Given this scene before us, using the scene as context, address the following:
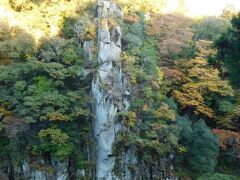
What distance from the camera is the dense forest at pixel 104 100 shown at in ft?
62.9

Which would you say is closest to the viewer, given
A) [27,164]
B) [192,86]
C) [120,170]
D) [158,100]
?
[27,164]

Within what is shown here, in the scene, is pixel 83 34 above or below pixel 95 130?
above

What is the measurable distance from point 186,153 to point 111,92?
216 inches

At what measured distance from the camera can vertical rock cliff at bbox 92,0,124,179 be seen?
20.6 m

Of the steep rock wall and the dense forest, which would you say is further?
the steep rock wall

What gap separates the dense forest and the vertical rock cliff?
54 millimetres

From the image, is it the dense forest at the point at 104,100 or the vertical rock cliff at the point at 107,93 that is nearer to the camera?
the dense forest at the point at 104,100

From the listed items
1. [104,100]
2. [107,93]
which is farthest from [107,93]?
[104,100]

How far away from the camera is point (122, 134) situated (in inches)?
814

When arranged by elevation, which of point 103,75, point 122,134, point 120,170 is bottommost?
point 120,170

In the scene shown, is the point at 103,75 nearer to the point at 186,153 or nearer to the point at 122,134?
the point at 122,134

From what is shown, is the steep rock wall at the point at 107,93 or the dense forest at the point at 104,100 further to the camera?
the steep rock wall at the point at 107,93

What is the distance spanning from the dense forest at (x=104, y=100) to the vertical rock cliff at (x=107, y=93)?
0.05m

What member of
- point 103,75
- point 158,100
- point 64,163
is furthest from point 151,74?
point 64,163
